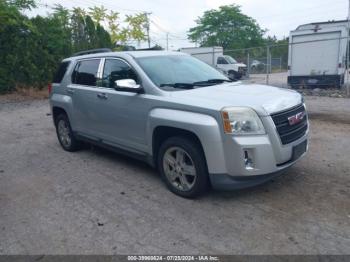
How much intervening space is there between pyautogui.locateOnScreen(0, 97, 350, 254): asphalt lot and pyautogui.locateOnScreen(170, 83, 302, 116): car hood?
1.16 m

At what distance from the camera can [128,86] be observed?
440 centimetres

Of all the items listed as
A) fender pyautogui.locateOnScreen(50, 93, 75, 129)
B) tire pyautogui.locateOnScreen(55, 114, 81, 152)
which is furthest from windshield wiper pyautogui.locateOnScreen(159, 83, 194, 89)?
tire pyautogui.locateOnScreen(55, 114, 81, 152)

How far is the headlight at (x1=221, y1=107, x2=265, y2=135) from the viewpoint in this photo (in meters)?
3.59

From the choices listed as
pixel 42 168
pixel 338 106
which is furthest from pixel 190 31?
pixel 42 168

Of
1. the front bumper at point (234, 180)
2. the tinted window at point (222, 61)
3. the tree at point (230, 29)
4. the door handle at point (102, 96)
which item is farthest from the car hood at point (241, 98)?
the tree at point (230, 29)

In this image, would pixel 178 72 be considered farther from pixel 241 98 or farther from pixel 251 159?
pixel 251 159

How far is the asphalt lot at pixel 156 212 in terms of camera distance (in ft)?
10.5

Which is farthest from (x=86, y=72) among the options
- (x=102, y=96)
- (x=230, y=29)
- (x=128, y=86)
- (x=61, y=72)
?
(x=230, y=29)

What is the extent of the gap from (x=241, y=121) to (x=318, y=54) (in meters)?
12.8

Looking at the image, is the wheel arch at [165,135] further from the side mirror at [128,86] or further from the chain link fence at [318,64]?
the chain link fence at [318,64]

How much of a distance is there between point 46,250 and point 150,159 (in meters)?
1.84

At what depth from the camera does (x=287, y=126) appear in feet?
12.7

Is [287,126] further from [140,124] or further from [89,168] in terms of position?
[89,168]

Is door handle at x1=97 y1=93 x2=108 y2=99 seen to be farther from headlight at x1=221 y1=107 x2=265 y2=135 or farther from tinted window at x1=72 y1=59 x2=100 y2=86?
headlight at x1=221 y1=107 x2=265 y2=135
